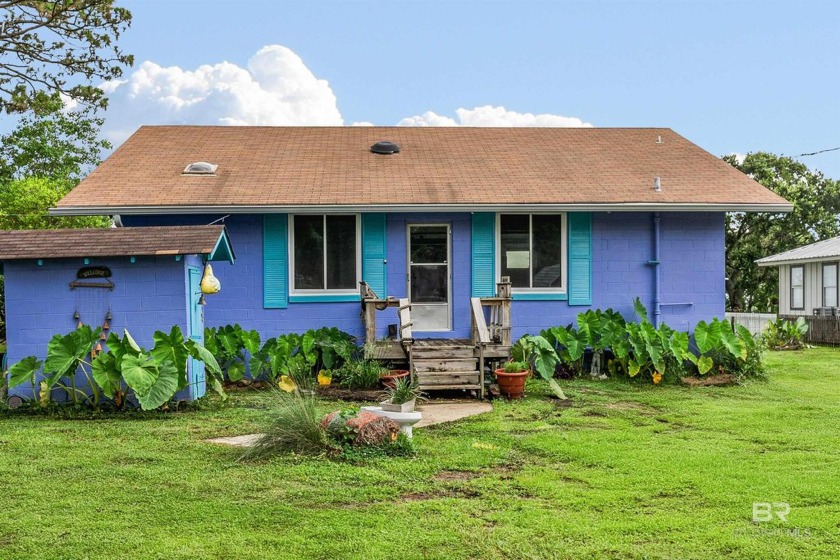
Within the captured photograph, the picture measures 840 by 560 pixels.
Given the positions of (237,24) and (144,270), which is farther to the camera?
(237,24)

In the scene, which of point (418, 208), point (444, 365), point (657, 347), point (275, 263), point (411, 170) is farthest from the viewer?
point (411, 170)

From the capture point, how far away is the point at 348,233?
1179cm

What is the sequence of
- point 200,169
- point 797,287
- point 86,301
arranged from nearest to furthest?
1. point 86,301
2. point 200,169
3. point 797,287

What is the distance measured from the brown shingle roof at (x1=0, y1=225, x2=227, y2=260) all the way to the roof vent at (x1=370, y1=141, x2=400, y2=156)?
5203 mm

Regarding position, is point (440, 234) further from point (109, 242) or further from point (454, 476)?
point (454, 476)

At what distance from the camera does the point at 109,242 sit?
349 inches

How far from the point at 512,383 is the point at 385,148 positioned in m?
6.03

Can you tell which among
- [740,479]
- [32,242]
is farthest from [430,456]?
[32,242]

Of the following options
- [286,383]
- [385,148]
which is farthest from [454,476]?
[385,148]

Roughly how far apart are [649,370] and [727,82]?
827 centimetres

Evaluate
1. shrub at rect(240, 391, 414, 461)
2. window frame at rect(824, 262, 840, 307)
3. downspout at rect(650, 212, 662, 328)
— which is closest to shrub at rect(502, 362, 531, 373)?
downspout at rect(650, 212, 662, 328)

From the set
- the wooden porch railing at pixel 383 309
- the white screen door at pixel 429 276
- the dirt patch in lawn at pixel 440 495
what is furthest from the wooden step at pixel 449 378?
the dirt patch in lawn at pixel 440 495

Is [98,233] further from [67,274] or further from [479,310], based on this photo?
[479,310]

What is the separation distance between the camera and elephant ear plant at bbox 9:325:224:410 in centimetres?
784
